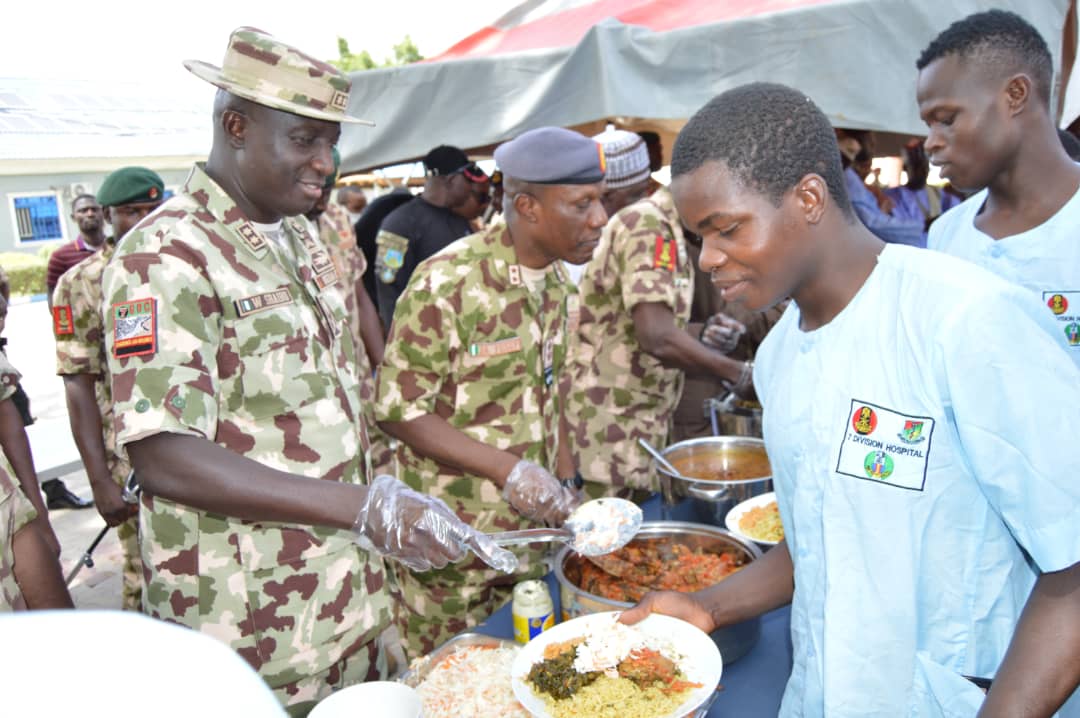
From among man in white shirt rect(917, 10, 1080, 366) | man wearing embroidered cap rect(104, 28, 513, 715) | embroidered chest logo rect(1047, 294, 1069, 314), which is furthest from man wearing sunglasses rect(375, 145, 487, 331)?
embroidered chest logo rect(1047, 294, 1069, 314)

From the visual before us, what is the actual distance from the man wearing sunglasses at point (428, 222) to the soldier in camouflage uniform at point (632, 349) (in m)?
2.10

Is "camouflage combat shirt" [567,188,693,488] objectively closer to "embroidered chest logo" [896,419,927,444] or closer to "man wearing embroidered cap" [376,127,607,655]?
"man wearing embroidered cap" [376,127,607,655]

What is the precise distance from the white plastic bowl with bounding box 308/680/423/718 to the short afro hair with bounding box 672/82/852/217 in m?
1.06

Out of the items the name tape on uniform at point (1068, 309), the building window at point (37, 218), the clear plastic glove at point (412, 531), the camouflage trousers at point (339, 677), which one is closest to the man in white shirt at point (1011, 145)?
the name tape on uniform at point (1068, 309)

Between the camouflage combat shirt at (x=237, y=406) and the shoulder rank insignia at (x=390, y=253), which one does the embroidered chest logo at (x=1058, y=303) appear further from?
the shoulder rank insignia at (x=390, y=253)

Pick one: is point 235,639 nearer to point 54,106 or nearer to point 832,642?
point 832,642

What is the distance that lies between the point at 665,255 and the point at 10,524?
229 centimetres

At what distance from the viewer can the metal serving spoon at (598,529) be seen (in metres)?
1.98

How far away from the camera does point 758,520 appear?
2.21 metres

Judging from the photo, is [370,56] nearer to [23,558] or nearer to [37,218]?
[37,218]

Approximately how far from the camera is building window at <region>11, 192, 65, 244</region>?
18.2 metres

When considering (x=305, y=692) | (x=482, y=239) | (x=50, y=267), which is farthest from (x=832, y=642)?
(x=50, y=267)

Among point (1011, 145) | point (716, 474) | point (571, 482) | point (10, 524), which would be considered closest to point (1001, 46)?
point (1011, 145)

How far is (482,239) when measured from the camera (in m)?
2.51
